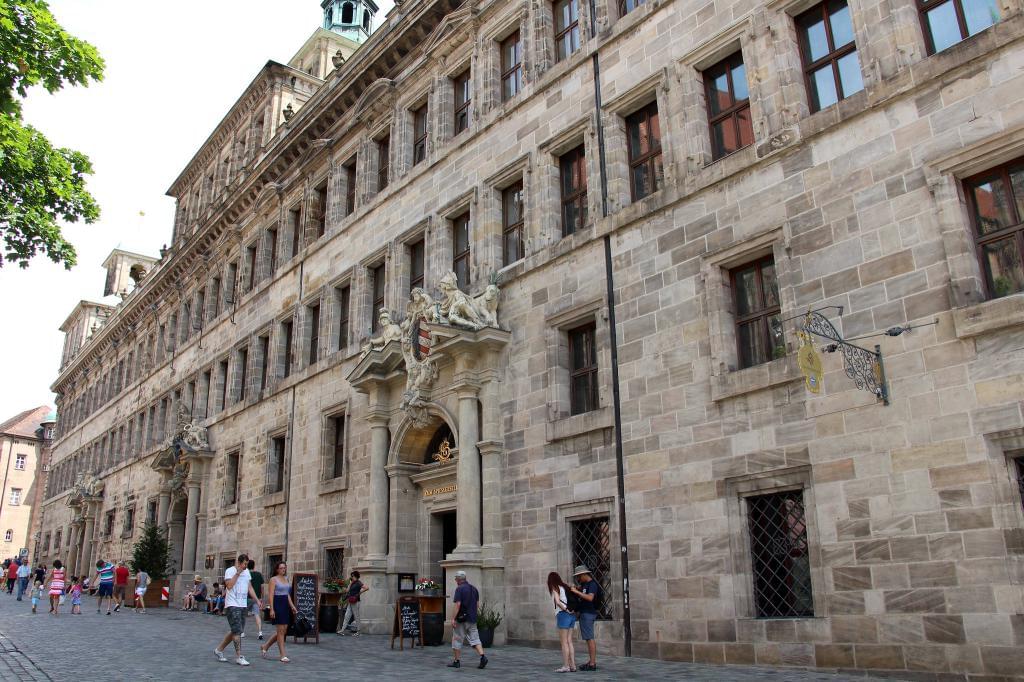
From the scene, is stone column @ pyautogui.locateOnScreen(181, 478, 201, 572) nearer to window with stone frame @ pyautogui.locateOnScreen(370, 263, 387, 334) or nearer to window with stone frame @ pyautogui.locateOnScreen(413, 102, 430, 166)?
window with stone frame @ pyautogui.locateOnScreen(370, 263, 387, 334)

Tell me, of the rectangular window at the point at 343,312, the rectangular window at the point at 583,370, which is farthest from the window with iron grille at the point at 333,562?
the rectangular window at the point at 583,370

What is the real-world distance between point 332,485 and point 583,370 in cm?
896

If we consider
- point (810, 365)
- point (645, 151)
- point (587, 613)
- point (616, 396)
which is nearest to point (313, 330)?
point (645, 151)

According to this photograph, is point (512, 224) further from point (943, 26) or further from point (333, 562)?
point (333, 562)

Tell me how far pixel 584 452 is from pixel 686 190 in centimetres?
473

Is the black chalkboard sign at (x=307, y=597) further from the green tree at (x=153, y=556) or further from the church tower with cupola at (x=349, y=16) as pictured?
the church tower with cupola at (x=349, y=16)

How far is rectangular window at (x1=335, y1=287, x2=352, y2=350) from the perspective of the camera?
76.6 feet

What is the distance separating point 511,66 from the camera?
1950cm

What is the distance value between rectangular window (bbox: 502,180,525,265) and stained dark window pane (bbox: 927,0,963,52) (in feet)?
28.2

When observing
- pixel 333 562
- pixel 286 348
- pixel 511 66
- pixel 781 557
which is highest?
pixel 511 66

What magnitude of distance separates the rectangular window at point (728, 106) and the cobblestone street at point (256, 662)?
8075 millimetres

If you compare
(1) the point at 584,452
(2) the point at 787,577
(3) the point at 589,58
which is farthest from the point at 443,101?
(2) the point at 787,577

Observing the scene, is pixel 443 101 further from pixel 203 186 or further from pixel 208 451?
pixel 203 186

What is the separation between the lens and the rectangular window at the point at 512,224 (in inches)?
709
